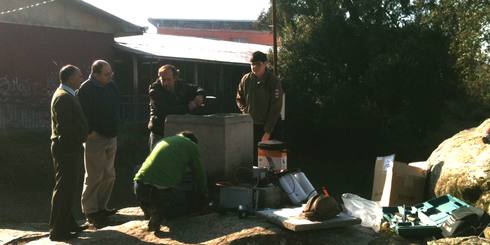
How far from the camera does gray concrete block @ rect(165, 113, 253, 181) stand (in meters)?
6.25

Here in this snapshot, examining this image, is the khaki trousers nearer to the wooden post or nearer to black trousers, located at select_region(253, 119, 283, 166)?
black trousers, located at select_region(253, 119, 283, 166)

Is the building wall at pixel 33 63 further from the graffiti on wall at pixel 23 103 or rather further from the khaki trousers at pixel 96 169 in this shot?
the khaki trousers at pixel 96 169

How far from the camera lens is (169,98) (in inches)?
255

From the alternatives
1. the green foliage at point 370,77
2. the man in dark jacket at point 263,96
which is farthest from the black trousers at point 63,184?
the green foliage at point 370,77

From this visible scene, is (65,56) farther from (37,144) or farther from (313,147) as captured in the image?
(313,147)

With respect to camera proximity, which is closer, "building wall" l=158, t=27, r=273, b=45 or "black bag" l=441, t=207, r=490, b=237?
"black bag" l=441, t=207, r=490, b=237

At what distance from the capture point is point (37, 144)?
51.6 feet

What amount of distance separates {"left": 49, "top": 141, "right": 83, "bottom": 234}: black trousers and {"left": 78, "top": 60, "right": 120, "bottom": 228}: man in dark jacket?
0.48 metres

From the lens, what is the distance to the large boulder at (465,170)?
5.51m

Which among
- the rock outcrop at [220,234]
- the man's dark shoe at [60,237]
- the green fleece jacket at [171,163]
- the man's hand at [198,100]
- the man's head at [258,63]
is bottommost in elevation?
the man's dark shoe at [60,237]

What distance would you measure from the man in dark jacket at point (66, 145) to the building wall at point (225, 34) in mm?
52263

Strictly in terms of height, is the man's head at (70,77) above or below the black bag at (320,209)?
above

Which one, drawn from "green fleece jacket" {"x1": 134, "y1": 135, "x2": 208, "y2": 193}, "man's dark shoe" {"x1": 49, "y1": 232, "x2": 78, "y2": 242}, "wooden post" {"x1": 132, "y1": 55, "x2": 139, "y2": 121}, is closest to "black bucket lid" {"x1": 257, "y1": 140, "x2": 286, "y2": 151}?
"green fleece jacket" {"x1": 134, "y1": 135, "x2": 208, "y2": 193}

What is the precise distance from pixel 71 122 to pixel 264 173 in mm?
2089
